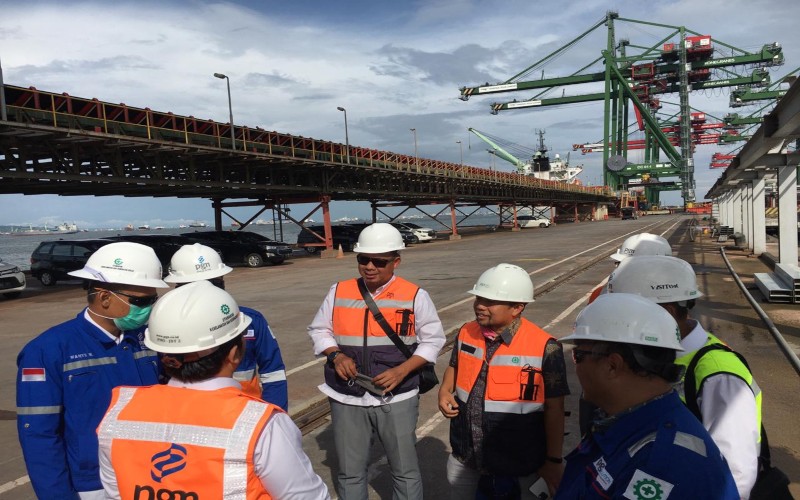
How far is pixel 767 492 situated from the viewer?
5.94 feet

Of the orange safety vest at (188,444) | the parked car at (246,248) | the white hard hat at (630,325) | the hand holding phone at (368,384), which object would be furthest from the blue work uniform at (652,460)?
the parked car at (246,248)

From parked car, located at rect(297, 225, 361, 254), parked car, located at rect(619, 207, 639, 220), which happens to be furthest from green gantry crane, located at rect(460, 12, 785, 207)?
parked car, located at rect(297, 225, 361, 254)

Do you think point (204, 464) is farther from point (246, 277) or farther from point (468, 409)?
point (246, 277)

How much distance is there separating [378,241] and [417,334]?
0.65 meters

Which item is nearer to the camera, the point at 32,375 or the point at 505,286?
the point at 32,375

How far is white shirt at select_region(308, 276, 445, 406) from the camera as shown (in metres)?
3.01

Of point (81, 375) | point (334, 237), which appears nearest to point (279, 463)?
point (81, 375)

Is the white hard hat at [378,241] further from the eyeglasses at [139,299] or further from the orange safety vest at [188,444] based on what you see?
the orange safety vest at [188,444]

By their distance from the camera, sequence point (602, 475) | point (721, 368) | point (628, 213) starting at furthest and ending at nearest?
point (628, 213) < point (721, 368) < point (602, 475)

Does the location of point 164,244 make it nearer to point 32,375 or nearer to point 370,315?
point 370,315

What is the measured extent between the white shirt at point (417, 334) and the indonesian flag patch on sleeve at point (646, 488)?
174 centimetres

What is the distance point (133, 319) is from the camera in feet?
8.48

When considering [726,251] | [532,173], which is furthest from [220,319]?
[532,173]

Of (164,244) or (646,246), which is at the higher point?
(646,246)
